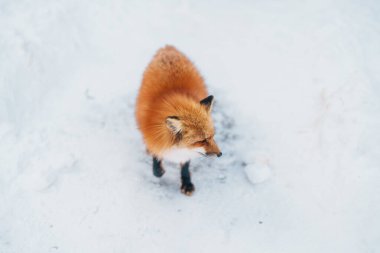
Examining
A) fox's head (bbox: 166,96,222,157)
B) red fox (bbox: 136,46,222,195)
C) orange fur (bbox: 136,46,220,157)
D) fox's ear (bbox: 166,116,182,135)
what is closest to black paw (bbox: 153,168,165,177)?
red fox (bbox: 136,46,222,195)

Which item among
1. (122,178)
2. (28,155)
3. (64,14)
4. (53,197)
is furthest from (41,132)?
(64,14)

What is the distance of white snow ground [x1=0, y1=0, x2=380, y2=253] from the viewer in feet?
10.4

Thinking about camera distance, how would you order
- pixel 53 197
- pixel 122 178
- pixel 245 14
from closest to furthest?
pixel 53 197
pixel 122 178
pixel 245 14

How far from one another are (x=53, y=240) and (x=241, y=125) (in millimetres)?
2596

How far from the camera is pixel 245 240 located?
3.20 metres

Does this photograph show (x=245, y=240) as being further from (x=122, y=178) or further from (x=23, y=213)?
(x=23, y=213)

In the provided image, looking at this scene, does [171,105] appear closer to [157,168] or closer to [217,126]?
[157,168]

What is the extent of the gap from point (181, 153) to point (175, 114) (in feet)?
1.48

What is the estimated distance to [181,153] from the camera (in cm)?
296

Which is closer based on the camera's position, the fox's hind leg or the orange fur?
the orange fur

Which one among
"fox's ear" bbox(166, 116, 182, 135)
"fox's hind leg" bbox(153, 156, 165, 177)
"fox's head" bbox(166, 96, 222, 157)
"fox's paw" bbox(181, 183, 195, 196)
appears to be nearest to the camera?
"fox's ear" bbox(166, 116, 182, 135)

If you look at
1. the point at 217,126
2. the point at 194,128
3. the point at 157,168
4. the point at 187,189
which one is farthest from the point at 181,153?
the point at 217,126

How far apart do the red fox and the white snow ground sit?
0.58 m

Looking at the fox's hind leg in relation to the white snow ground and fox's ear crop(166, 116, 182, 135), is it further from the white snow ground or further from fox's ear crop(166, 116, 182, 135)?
fox's ear crop(166, 116, 182, 135)
